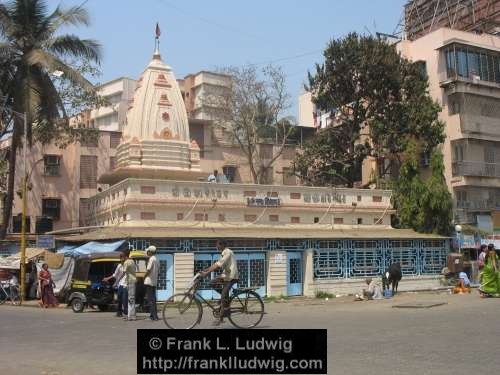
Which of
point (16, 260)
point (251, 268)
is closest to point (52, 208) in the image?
point (16, 260)

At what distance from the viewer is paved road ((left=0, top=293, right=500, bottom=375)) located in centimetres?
773

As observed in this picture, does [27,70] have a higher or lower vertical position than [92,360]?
higher

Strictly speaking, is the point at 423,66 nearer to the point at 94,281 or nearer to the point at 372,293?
the point at 372,293

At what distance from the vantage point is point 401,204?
106 feet

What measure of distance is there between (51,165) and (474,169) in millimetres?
25030

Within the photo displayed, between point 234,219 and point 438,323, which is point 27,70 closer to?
point 234,219

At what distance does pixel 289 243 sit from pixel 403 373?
60.8 ft

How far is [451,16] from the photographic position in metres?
43.6

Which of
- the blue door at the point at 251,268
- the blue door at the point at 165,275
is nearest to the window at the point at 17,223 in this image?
the blue door at the point at 165,275

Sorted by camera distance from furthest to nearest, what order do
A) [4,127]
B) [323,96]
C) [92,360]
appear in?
[323,96] → [4,127] → [92,360]

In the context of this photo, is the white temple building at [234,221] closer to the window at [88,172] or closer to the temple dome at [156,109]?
the temple dome at [156,109]

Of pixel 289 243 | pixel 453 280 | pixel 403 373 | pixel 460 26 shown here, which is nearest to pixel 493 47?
pixel 460 26

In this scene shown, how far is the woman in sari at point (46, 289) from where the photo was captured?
20.3 m

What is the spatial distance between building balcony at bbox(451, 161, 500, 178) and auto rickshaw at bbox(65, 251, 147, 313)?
22.5 meters
